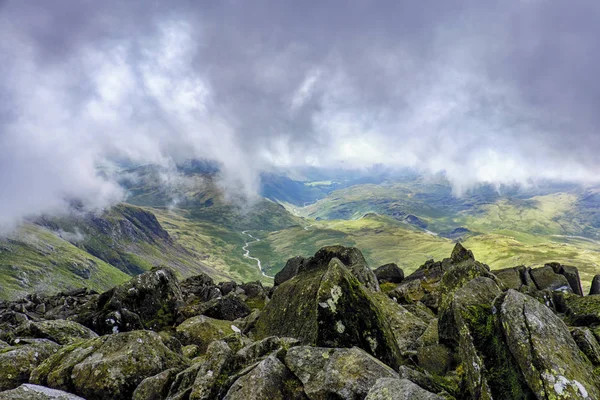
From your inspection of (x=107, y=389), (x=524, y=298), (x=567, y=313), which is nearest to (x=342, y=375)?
(x=524, y=298)

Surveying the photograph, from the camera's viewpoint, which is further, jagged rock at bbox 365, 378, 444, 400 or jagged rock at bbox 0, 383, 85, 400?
jagged rock at bbox 0, 383, 85, 400

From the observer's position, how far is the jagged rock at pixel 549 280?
1588 inches

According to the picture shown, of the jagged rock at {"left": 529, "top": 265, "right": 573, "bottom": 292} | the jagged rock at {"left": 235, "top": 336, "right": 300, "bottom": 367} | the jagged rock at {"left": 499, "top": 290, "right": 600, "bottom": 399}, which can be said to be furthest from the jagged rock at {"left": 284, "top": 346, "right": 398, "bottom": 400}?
the jagged rock at {"left": 529, "top": 265, "right": 573, "bottom": 292}

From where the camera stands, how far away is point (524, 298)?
1034 cm

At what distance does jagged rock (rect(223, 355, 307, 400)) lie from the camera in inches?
380

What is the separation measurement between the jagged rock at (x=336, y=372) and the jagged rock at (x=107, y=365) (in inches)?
257

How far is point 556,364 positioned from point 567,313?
2198 centimetres

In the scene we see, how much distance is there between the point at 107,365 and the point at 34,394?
2.34m

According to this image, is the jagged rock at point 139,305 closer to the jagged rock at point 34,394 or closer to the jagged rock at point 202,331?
the jagged rock at point 202,331

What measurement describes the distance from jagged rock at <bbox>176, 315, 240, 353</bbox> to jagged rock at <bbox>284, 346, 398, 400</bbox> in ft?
42.5

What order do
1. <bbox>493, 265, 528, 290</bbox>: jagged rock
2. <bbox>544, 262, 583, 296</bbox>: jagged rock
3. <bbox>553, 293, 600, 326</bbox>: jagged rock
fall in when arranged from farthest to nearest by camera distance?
<bbox>544, 262, 583, 296</bbox>: jagged rock, <bbox>493, 265, 528, 290</bbox>: jagged rock, <bbox>553, 293, 600, 326</bbox>: jagged rock

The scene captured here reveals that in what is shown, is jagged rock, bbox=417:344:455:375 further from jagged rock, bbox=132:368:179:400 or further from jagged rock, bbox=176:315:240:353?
jagged rock, bbox=176:315:240:353

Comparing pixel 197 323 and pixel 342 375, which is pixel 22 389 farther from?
pixel 197 323

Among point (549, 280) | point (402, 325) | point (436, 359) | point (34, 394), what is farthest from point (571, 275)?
point (34, 394)
